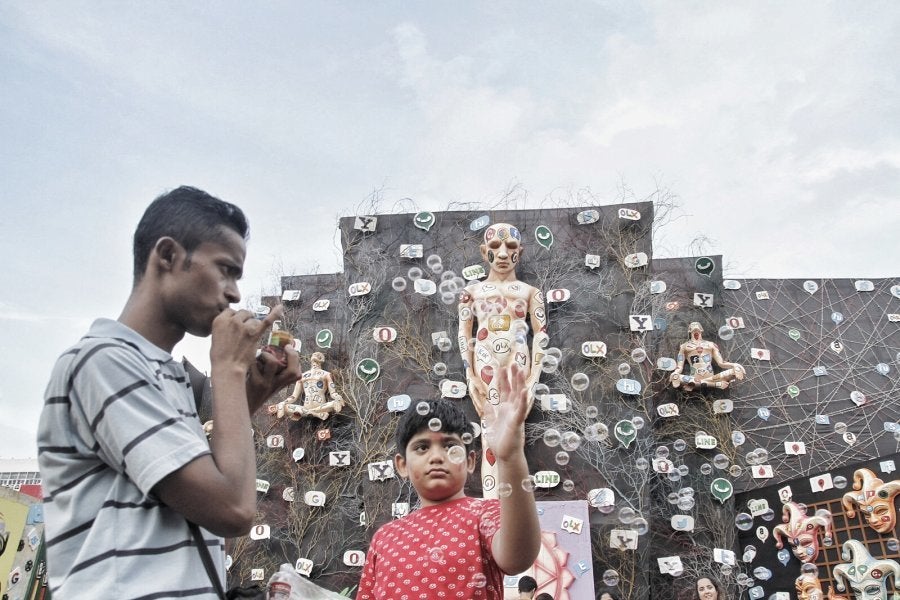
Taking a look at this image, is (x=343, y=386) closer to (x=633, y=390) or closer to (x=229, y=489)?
(x=633, y=390)

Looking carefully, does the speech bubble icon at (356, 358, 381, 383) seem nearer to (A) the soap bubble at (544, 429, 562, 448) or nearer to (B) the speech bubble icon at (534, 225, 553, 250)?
(B) the speech bubble icon at (534, 225, 553, 250)

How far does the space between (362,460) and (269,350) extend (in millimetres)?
8854

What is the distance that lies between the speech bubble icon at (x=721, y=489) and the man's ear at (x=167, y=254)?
9.96 meters

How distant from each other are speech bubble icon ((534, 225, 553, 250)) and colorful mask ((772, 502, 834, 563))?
4823 millimetres

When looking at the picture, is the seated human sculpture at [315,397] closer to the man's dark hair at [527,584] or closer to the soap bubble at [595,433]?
the soap bubble at [595,433]

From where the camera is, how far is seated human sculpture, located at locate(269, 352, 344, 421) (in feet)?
34.9

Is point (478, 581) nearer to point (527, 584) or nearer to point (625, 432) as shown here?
point (527, 584)

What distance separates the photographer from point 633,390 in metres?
9.59

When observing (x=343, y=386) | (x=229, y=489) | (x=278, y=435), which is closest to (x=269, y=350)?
(x=229, y=489)

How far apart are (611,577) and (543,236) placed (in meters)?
4.86

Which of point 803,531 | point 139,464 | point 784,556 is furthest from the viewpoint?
point 784,556

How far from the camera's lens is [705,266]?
11.6 m

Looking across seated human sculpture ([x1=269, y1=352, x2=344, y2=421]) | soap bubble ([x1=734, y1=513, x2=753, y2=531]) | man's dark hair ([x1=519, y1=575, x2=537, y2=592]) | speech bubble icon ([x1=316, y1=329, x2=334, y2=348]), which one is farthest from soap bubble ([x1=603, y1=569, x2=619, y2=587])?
speech bubble icon ([x1=316, y1=329, x2=334, y2=348])

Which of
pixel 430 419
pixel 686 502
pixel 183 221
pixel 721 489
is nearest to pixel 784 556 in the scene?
pixel 721 489
